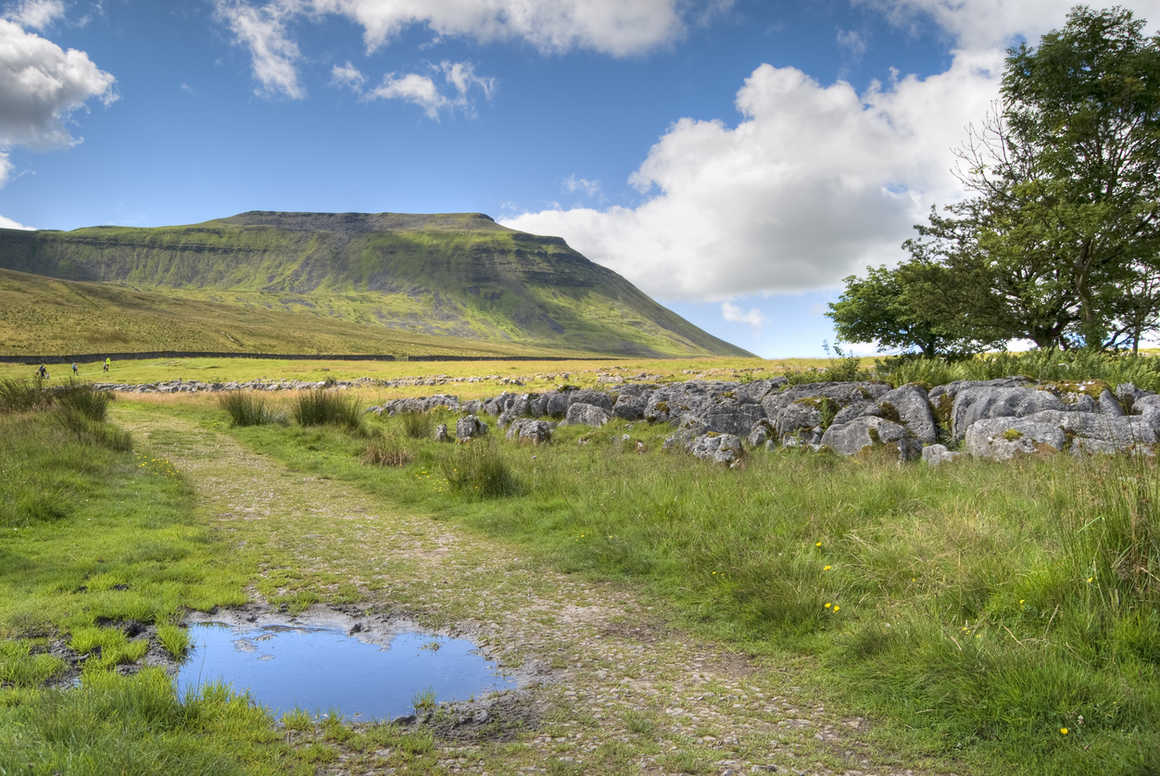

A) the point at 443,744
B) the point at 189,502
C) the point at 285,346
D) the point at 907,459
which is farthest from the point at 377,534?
the point at 285,346

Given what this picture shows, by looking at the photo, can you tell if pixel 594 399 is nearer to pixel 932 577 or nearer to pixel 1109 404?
pixel 1109 404

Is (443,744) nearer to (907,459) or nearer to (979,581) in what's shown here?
(979,581)

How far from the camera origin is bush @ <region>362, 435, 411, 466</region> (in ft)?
53.7

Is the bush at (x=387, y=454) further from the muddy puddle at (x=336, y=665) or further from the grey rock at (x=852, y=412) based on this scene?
the grey rock at (x=852, y=412)

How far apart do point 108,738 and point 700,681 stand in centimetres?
400

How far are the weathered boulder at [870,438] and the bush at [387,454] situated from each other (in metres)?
10.1

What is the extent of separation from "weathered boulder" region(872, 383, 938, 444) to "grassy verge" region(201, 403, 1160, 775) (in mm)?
2553

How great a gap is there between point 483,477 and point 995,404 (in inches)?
398

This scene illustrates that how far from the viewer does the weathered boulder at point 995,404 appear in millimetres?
12172

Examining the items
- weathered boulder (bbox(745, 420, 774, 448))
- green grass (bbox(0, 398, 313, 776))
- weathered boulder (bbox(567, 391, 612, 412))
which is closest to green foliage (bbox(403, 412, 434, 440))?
weathered boulder (bbox(567, 391, 612, 412))

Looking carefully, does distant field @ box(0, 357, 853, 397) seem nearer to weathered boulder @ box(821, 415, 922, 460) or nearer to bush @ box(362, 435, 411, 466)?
bush @ box(362, 435, 411, 466)

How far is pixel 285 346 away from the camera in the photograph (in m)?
138

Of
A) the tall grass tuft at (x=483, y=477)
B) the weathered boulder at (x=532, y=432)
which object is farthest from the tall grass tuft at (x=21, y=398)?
the tall grass tuft at (x=483, y=477)

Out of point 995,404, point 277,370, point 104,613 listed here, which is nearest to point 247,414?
point 104,613
